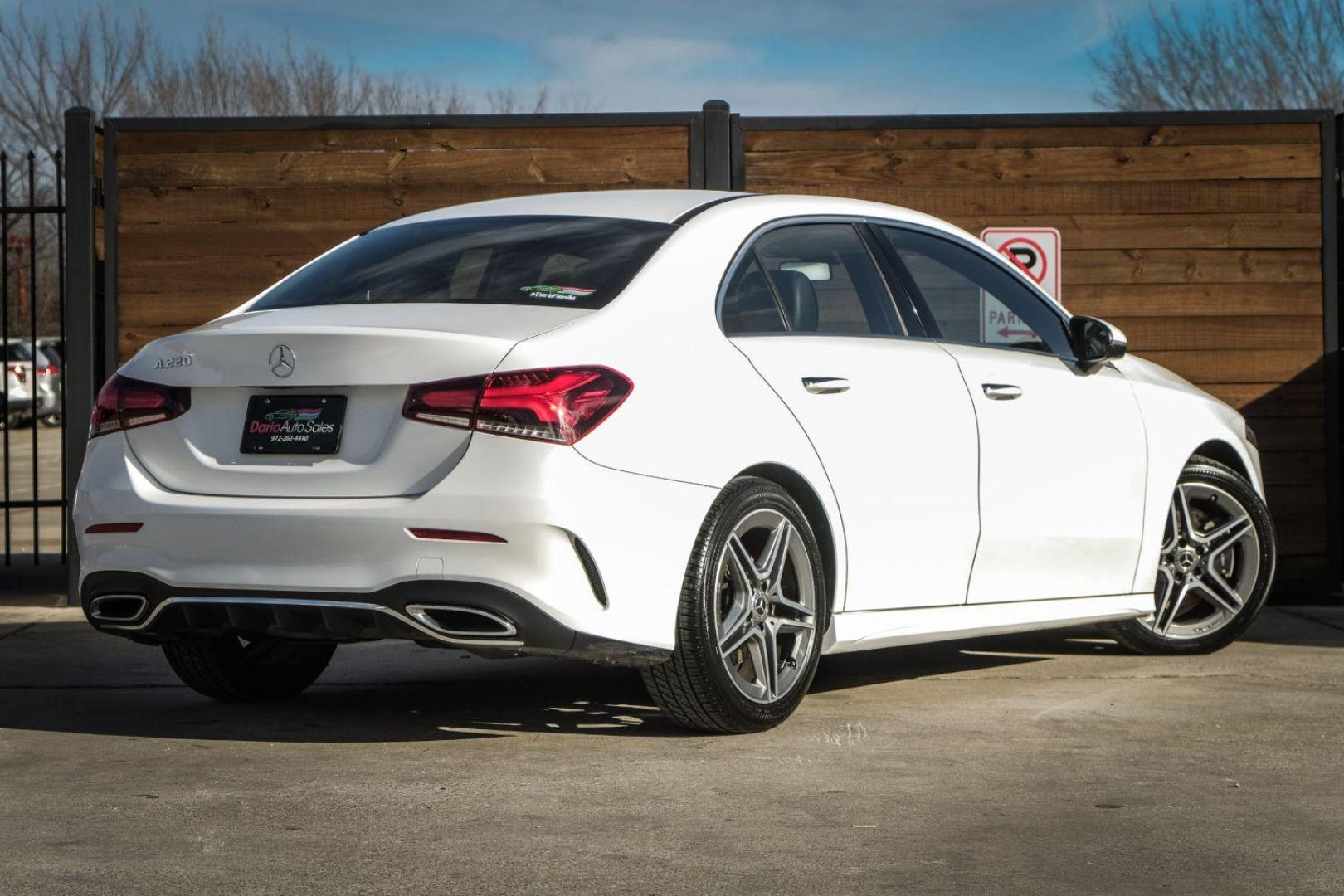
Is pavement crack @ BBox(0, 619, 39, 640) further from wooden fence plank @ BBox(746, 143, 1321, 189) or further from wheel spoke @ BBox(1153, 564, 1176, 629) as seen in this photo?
wheel spoke @ BBox(1153, 564, 1176, 629)


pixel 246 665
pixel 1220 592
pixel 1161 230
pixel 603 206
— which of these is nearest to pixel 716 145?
pixel 1161 230

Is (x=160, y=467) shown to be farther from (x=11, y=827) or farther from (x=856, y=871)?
(x=856, y=871)

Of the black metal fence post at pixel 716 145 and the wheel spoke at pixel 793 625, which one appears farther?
the black metal fence post at pixel 716 145

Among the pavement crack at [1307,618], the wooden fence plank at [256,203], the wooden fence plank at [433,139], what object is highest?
the wooden fence plank at [433,139]

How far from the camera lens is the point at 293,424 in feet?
16.5

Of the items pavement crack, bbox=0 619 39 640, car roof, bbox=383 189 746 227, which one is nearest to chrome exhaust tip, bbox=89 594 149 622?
car roof, bbox=383 189 746 227

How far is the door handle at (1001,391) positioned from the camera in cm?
629

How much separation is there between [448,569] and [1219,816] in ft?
6.33

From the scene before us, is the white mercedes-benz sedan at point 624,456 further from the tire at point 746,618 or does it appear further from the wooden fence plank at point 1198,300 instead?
the wooden fence plank at point 1198,300

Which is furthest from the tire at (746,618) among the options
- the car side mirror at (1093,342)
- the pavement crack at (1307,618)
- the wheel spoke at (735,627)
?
the pavement crack at (1307,618)

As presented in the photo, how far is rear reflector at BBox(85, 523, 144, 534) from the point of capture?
520 centimetres

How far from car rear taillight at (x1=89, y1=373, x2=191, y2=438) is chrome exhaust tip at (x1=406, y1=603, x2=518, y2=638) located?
0.90 meters

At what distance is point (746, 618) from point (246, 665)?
174cm

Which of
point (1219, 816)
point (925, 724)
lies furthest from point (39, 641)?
point (1219, 816)
